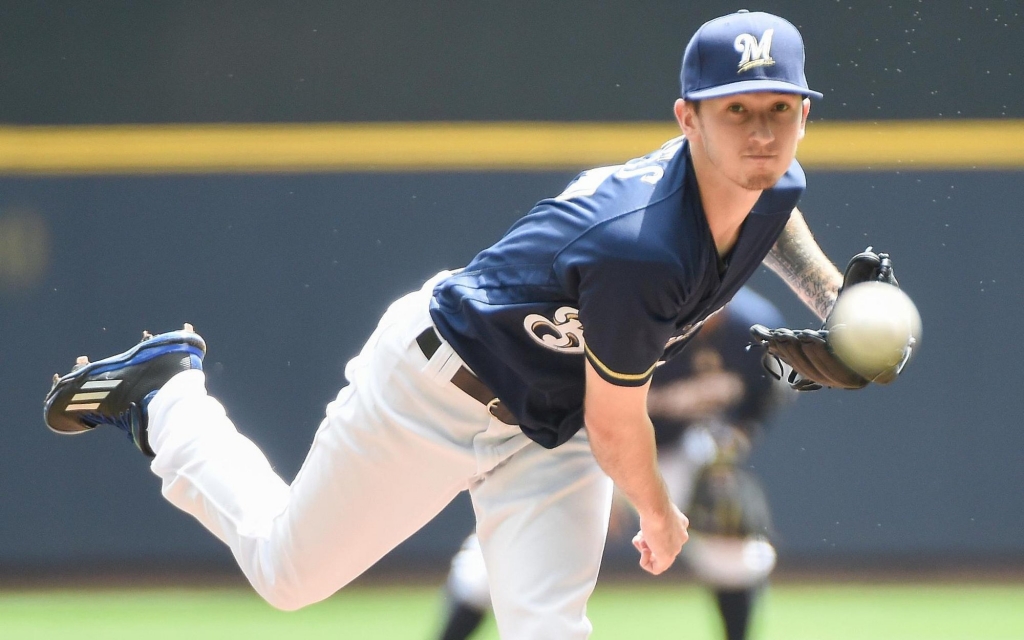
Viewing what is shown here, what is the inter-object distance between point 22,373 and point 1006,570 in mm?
3320

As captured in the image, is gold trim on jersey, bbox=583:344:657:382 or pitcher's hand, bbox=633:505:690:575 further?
pitcher's hand, bbox=633:505:690:575

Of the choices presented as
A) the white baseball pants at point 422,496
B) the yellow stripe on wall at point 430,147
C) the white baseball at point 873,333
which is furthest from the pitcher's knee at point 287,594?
the yellow stripe on wall at point 430,147

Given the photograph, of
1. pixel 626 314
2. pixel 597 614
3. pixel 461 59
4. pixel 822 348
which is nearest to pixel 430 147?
pixel 461 59

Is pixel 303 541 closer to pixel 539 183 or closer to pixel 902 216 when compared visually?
pixel 539 183

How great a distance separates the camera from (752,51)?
1837 millimetres

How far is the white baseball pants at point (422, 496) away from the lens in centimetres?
212

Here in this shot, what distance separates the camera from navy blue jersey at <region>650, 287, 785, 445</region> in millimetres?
3078

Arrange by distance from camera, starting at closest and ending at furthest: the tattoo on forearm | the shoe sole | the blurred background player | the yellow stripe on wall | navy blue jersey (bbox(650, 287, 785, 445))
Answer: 1. the tattoo on forearm
2. the shoe sole
3. the blurred background player
4. navy blue jersey (bbox(650, 287, 785, 445))
5. the yellow stripe on wall

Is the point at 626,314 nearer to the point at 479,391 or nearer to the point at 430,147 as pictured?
the point at 479,391

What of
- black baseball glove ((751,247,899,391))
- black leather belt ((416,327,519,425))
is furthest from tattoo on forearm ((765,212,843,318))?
black leather belt ((416,327,519,425))

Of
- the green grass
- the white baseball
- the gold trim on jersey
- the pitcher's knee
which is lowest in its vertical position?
the green grass

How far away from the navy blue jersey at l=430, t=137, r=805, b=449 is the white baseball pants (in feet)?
0.25

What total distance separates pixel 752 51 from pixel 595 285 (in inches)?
16.4

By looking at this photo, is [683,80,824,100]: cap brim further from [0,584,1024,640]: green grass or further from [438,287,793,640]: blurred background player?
[0,584,1024,640]: green grass
